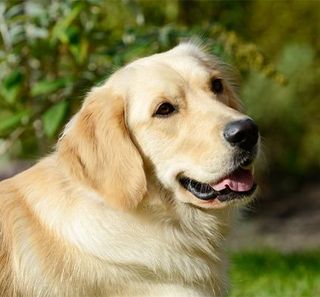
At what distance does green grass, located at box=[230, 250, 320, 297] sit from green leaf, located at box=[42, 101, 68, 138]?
1.58 metres

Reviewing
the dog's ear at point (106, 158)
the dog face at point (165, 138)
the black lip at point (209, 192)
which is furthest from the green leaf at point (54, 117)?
the black lip at point (209, 192)

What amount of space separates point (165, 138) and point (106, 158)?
11.9 inches

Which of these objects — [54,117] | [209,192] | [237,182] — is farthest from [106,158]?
[54,117]

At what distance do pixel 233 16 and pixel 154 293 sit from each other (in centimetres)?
574

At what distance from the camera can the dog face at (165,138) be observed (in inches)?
165

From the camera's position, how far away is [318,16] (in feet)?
33.7

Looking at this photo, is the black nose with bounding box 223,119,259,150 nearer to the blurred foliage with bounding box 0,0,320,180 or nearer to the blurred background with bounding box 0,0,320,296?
the blurred background with bounding box 0,0,320,296

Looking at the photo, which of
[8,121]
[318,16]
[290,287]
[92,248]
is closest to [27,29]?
[8,121]

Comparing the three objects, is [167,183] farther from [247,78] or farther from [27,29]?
[247,78]

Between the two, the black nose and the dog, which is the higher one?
the black nose

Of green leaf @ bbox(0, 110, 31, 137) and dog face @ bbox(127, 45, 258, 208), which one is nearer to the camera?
dog face @ bbox(127, 45, 258, 208)

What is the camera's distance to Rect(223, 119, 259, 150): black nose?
13.6 feet

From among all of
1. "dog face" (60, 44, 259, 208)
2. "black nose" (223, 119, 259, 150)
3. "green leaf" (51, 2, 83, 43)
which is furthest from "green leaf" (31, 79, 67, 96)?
"black nose" (223, 119, 259, 150)

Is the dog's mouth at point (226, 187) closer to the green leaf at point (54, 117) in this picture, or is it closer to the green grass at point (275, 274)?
the green grass at point (275, 274)
